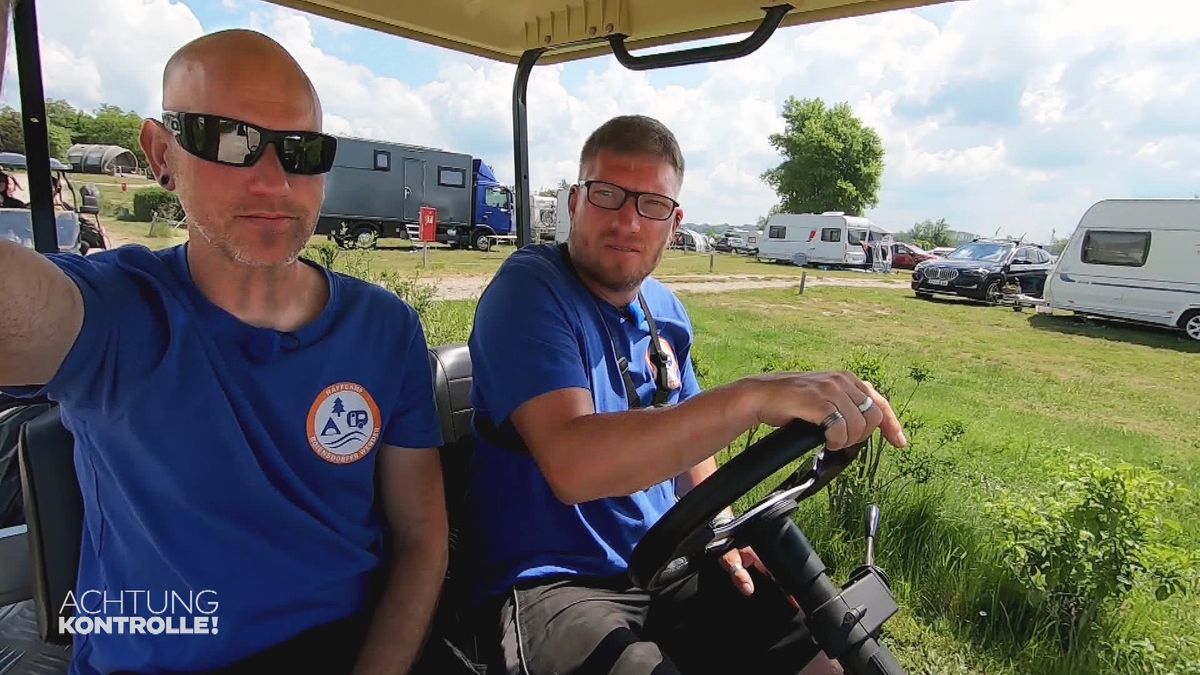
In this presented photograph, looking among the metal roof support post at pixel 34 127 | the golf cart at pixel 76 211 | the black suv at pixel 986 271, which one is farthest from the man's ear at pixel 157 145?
the black suv at pixel 986 271

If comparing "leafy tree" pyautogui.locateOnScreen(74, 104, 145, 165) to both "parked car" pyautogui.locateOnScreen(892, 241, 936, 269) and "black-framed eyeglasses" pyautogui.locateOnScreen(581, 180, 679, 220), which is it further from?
"parked car" pyautogui.locateOnScreen(892, 241, 936, 269)

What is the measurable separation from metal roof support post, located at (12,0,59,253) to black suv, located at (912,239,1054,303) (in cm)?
1844

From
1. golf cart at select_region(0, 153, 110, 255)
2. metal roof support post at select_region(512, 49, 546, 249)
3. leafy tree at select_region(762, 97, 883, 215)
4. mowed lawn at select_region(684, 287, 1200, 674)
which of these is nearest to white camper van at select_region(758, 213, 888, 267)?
leafy tree at select_region(762, 97, 883, 215)

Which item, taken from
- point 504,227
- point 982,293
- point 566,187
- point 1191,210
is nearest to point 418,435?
point 566,187

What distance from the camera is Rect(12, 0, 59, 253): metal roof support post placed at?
140 centimetres

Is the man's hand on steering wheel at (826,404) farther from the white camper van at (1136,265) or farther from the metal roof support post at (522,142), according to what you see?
the white camper van at (1136,265)

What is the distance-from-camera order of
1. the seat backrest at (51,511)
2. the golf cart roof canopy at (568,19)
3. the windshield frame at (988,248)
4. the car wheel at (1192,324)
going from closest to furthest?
the seat backrest at (51,511)
the golf cart roof canopy at (568,19)
the car wheel at (1192,324)
the windshield frame at (988,248)

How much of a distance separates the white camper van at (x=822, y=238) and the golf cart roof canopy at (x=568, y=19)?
30.3 metres

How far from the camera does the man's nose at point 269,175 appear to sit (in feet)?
4.05

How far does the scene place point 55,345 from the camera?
1.06 metres

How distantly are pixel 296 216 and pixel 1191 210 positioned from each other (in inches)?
607

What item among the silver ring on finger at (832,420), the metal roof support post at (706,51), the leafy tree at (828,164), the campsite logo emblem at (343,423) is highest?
the leafy tree at (828,164)

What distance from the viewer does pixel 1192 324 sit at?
41.6 ft

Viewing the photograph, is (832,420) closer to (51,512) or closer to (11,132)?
(51,512)
